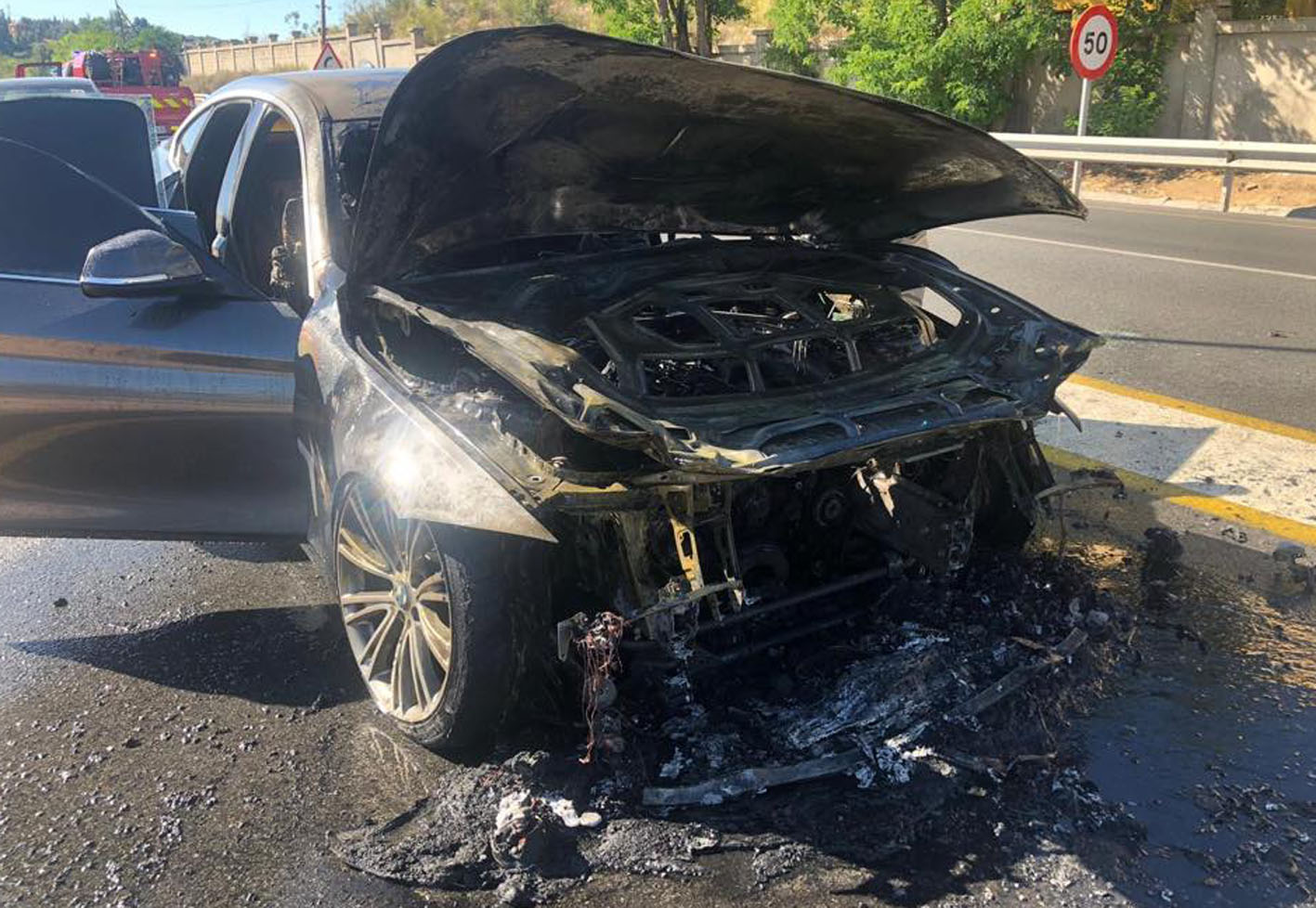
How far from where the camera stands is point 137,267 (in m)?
3.42

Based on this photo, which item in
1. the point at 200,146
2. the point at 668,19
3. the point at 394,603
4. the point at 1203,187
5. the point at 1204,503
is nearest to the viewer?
the point at 394,603

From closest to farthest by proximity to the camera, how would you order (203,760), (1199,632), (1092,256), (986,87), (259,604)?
(203,760) < (1199,632) < (259,604) < (1092,256) < (986,87)

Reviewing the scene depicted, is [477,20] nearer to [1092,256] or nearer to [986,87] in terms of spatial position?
[986,87]

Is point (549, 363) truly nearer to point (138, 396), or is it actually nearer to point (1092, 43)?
point (138, 396)

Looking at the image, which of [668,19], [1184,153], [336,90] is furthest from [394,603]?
[668,19]

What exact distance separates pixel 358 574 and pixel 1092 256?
948 cm

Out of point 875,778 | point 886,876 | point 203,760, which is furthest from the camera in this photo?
point 203,760

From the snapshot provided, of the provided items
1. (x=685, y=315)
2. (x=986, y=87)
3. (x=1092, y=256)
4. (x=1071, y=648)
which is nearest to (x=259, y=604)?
(x=685, y=315)

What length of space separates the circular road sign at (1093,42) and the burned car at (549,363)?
1089 centimetres

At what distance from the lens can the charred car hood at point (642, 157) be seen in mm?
3012

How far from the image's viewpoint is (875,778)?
2.83 metres

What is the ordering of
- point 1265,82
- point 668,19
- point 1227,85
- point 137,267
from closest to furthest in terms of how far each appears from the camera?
point 137,267 < point 1265,82 < point 1227,85 < point 668,19

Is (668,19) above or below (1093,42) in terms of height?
above

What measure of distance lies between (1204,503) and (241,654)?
3.78m
